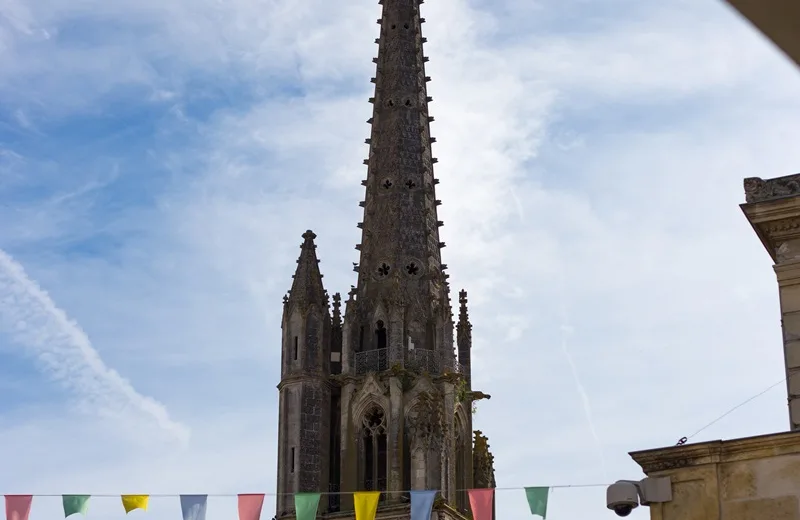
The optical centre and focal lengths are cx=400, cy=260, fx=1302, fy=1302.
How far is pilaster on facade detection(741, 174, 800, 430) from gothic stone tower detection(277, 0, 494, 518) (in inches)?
1106

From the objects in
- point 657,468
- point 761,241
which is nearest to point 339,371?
point 761,241

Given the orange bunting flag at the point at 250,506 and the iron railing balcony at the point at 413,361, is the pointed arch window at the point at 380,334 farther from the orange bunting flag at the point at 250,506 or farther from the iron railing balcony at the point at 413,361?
the orange bunting flag at the point at 250,506

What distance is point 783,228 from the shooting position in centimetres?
1761

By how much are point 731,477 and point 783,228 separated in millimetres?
5009

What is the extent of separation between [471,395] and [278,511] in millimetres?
8754

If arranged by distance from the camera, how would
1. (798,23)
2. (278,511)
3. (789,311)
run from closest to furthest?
(798,23) → (789,311) → (278,511)

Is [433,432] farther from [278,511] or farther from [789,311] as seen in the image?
[789,311]

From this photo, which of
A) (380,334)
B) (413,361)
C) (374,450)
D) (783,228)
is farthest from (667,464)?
(380,334)

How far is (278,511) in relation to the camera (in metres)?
45.7

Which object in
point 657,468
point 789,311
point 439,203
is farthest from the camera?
point 439,203

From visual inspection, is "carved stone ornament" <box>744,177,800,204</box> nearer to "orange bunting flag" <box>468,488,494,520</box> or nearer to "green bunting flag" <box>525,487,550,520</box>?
"green bunting flag" <box>525,487,550,520</box>

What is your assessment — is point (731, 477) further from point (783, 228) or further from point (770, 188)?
point (770, 188)

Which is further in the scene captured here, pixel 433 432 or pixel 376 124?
pixel 376 124

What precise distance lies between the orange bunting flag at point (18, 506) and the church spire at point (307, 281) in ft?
84.0
